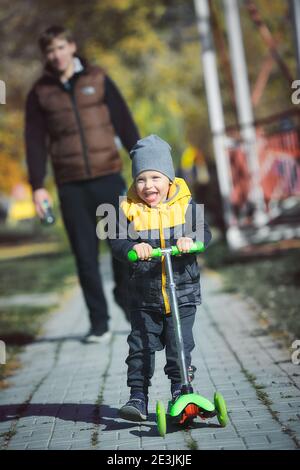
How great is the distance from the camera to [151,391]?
5.52 meters

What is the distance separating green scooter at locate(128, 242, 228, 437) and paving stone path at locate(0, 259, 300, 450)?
64mm

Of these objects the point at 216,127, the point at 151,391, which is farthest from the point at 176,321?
the point at 216,127

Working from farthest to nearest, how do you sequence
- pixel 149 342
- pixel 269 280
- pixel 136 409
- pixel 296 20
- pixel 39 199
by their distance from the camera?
1. pixel 296 20
2. pixel 269 280
3. pixel 39 199
4. pixel 149 342
5. pixel 136 409

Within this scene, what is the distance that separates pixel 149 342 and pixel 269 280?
231 inches

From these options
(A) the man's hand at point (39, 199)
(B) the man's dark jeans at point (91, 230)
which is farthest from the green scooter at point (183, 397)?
Answer: (A) the man's hand at point (39, 199)

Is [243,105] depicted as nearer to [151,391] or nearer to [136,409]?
[151,391]

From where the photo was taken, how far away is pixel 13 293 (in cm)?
1305

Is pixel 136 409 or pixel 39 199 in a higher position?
pixel 39 199

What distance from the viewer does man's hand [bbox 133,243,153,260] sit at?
4406mm

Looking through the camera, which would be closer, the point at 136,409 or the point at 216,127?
the point at 136,409

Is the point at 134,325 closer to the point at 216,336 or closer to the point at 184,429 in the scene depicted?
the point at 184,429

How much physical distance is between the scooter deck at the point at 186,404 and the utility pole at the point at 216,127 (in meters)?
9.08
